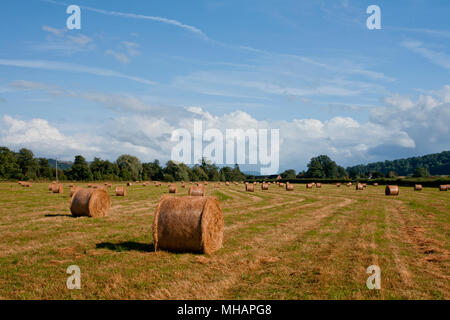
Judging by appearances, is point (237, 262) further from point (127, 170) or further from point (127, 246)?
point (127, 170)

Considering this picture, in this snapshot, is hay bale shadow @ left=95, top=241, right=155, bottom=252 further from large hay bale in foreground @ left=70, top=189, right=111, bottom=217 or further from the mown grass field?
large hay bale in foreground @ left=70, top=189, right=111, bottom=217

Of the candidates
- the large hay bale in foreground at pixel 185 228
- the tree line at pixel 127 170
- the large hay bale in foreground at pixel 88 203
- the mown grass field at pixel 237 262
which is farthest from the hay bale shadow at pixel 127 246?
the tree line at pixel 127 170

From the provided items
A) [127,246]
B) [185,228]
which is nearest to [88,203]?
[127,246]

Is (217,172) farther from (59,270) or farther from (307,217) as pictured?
(59,270)

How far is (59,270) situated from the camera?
9617mm

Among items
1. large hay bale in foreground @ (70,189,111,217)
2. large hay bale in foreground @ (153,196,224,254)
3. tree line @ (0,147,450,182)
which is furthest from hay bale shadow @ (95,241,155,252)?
tree line @ (0,147,450,182)

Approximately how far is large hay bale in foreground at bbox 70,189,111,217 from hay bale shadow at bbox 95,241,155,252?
797 centimetres

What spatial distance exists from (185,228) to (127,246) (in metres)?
2.51

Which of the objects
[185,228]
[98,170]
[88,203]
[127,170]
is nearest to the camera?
[185,228]

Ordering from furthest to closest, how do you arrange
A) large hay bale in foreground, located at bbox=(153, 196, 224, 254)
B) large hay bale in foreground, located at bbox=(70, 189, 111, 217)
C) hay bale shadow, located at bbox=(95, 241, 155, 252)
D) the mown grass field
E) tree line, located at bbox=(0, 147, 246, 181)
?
tree line, located at bbox=(0, 147, 246, 181) → large hay bale in foreground, located at bbox=(70, 189, 111, 217) → hay bale shadow, located at bbox=(95, 241, 155, 252) → large hay bale in foreground, located at bbox=(153, 196, 224, 254) → the mown grass field

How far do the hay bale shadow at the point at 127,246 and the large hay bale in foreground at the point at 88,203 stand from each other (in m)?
7.97

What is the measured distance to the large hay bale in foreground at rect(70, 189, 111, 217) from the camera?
67.6 feet

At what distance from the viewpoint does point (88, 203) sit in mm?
20500
